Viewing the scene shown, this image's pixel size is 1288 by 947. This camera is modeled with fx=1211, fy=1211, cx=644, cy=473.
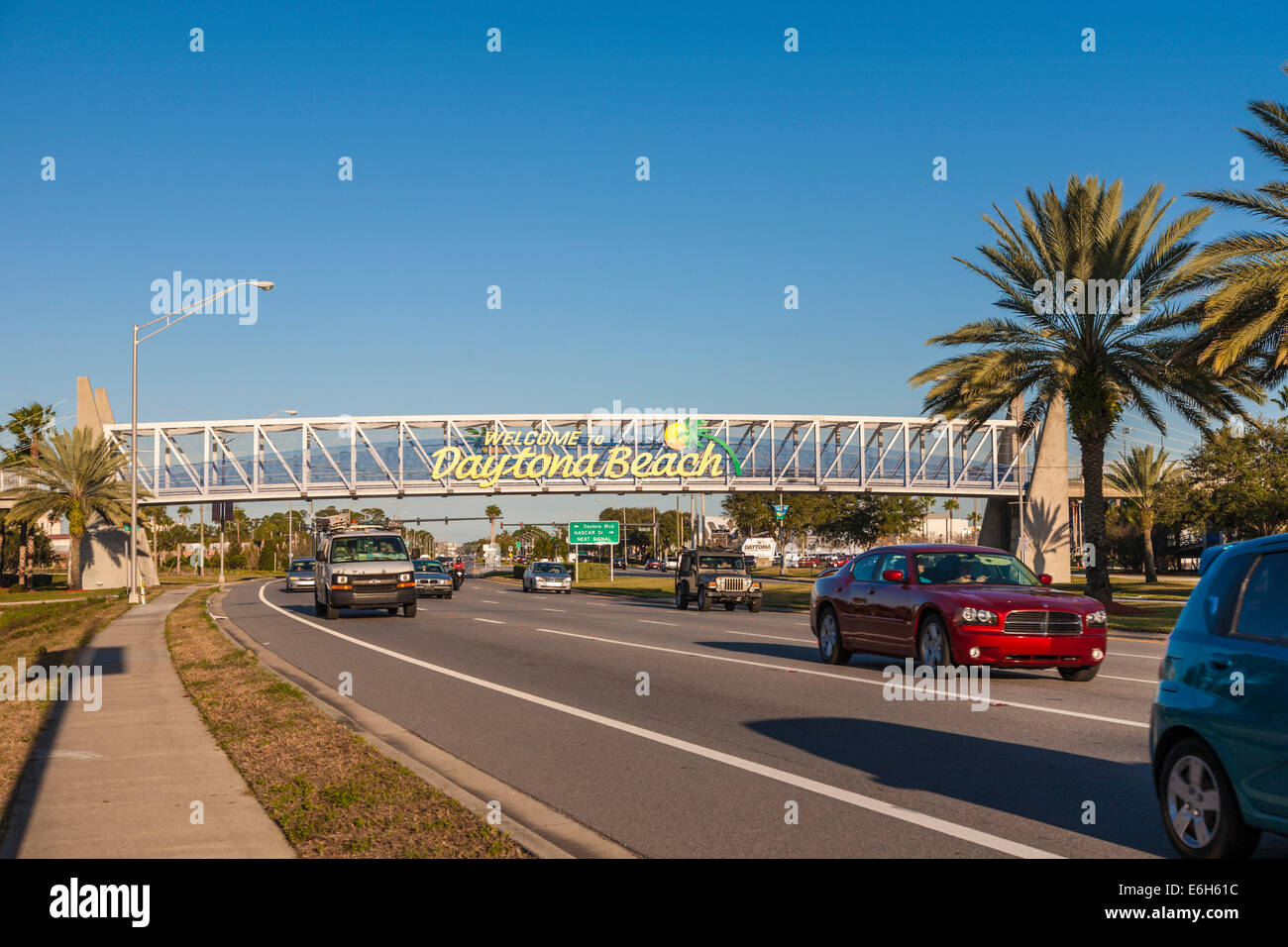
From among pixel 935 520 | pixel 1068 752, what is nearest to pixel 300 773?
pixel 1068 752

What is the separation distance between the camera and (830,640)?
17.2m

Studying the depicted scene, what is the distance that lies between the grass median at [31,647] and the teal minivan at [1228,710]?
21.9ft

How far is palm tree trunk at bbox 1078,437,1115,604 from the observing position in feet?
102

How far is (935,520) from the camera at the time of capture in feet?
561

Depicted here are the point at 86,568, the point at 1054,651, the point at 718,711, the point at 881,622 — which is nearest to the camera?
the point at 718,711

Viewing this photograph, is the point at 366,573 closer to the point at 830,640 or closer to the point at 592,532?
the point at 830,640

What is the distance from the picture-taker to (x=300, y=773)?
29.2 feet

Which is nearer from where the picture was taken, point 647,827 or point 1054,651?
point 647,827

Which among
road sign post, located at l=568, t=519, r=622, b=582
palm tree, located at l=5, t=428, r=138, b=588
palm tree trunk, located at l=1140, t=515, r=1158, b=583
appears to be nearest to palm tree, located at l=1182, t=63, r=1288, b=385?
palm tree trunk, located at l=1140, t=515, r=1158, b=583

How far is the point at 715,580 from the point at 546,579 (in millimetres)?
22710
